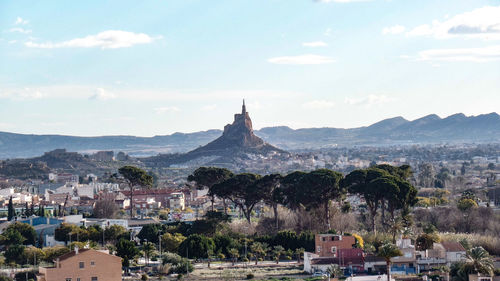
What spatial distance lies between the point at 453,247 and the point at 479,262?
11578 millimetres

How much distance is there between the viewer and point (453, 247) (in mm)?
59250

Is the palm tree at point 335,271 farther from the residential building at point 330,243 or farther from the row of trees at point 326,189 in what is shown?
the row of trees at point 326,189

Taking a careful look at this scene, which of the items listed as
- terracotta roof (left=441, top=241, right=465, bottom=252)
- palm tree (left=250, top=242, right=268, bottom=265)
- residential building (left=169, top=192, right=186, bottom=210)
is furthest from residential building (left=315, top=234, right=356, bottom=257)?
residential building (left=169, top=192, right=186, bottom=210)

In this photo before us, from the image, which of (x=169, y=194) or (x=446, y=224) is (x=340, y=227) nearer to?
(x=446, y=224)

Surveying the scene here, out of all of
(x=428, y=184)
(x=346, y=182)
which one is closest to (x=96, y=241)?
(x=346, y=182)

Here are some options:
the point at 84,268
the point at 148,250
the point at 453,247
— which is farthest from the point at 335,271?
the point at 148,250

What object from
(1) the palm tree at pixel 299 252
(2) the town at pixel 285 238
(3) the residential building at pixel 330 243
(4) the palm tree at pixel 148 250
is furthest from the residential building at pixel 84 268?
(3) the residential building at pixel 330 243

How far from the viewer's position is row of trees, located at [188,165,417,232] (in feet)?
236

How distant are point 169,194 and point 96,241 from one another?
5383cm

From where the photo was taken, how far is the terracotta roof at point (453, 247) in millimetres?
58756

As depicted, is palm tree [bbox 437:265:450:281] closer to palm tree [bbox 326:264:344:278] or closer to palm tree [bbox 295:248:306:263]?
palm tree [bbox 326:264:344:278]

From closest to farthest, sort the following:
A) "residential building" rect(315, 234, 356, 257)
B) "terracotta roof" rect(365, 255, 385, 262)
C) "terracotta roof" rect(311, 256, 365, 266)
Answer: "terracotta roof" rect(365, 255, 385, 262) → "terracotta roof" rect(311, 256, 365, 266) → "residential building" rect(315, 234, 356, 257)

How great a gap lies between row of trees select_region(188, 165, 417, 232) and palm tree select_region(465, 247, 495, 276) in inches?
672

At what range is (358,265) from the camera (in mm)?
57938
